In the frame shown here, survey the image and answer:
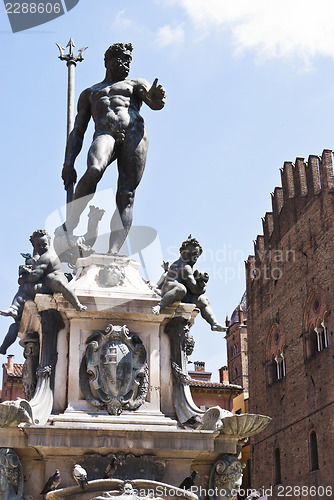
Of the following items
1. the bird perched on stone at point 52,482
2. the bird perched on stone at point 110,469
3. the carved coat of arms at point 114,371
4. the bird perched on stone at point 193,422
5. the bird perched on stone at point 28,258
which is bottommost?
the bird perched on stone at point 52,482

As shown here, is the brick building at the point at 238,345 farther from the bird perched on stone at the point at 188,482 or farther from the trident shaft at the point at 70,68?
the bird perched on stone at the point at 188,482

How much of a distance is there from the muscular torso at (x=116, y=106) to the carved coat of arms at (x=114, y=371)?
2410 mm

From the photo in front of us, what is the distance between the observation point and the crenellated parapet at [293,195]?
115ft

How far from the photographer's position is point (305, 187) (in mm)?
37031

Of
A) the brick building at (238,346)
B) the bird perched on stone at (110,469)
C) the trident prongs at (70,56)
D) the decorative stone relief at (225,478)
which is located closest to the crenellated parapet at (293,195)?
the trident prongs at (70,56)

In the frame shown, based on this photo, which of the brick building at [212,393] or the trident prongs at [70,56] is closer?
the trident prongs at [70,56]

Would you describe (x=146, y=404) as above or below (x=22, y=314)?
below

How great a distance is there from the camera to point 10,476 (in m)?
6.86

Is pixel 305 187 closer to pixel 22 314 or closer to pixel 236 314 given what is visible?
pixel 22 314

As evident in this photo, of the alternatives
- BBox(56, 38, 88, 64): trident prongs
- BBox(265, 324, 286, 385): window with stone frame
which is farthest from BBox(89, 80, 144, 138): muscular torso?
BBox(265, 324, 286, 385): window with stone frame

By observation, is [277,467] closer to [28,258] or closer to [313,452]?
[313,452]

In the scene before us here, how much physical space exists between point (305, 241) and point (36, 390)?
2932 cm

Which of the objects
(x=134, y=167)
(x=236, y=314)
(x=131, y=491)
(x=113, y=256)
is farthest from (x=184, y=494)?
(x=236, y=314)

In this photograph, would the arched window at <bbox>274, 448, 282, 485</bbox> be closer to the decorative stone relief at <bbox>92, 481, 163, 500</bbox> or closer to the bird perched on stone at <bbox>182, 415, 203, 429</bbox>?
the bird perched on stone at <bbox>182, 415, 203, 429</bbox>
